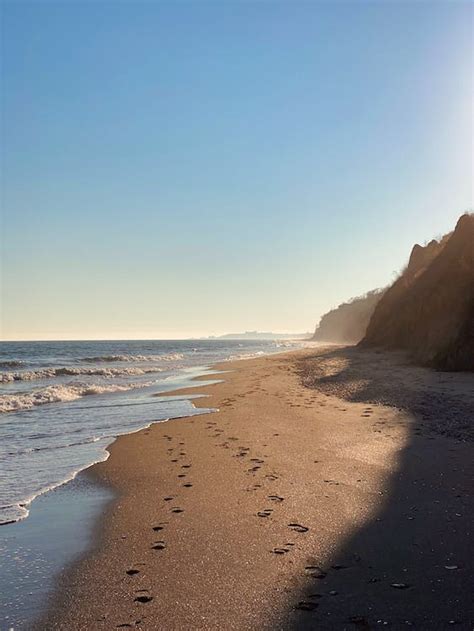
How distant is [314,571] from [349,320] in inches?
4137

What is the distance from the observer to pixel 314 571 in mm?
4152

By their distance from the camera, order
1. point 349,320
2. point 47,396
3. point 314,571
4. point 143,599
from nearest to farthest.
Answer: point 143,599 → point 314,571 → point 47,396 → point 349,320

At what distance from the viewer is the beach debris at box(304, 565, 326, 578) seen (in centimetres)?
407

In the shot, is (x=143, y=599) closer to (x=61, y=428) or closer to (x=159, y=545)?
(x=159, y=545)

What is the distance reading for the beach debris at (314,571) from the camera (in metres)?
4.07

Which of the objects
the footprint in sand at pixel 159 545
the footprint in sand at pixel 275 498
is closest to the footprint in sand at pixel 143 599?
the footprint in sand at pixel 159 545

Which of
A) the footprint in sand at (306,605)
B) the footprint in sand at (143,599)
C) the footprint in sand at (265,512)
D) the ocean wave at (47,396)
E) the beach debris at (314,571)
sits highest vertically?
the ocean wave at (47,396)

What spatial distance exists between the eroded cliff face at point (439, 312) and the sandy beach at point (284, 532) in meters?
10.5

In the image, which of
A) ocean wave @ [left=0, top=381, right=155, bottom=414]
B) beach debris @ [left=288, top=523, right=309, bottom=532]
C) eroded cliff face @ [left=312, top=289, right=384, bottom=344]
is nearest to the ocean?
ocean wave @ [left=0, top=381, right=155, bottom=414]

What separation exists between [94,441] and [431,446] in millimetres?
7019

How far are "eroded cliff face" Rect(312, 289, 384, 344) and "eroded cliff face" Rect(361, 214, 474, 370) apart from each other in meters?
35.7

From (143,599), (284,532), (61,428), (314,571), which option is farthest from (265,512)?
(61,428)

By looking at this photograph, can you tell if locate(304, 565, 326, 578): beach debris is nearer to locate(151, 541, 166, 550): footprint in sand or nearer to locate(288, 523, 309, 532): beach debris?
locate(288, 523, 309, 532): beach debris

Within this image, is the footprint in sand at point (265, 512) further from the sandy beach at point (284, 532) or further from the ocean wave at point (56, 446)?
the ocean wave at point (56, 446)
